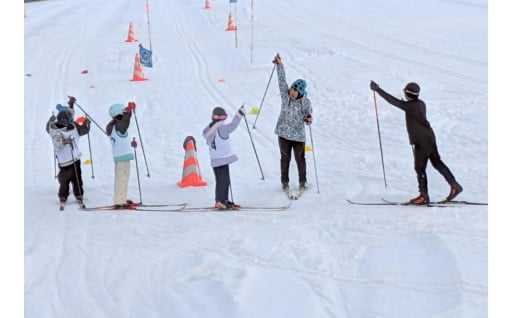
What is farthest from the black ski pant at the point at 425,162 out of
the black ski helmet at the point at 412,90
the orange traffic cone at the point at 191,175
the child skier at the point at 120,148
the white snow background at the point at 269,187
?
the child skier at the point at 120,148

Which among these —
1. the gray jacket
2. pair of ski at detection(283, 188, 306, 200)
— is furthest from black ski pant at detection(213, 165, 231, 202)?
the gray jacket

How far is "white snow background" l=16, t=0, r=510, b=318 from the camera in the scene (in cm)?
512

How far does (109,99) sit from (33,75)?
3.74m

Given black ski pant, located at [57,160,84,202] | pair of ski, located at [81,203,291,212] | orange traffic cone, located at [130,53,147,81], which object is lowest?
pair of ski, located at [81,203,291,212]

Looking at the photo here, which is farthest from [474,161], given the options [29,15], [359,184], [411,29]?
[29,15]

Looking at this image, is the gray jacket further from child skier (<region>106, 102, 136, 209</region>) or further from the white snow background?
child skier (<region>106, 102, 136, 209</region>)

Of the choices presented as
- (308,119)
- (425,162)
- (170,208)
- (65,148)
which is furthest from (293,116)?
(65,148)

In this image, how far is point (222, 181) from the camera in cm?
756

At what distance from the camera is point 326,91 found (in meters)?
13.3

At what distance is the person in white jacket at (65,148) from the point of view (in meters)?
7.93

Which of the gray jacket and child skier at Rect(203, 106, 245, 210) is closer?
child skier at Rect(203, 106, 245, 210)

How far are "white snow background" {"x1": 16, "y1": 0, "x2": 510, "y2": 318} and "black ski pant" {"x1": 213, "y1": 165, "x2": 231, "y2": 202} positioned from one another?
14.6 inches

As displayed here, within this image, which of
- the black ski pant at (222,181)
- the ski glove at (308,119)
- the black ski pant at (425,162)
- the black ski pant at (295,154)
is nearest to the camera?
the black ski pant at (425,162)

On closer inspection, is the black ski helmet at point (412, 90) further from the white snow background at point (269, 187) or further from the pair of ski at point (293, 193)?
the pair of ski at point (293, 193)
